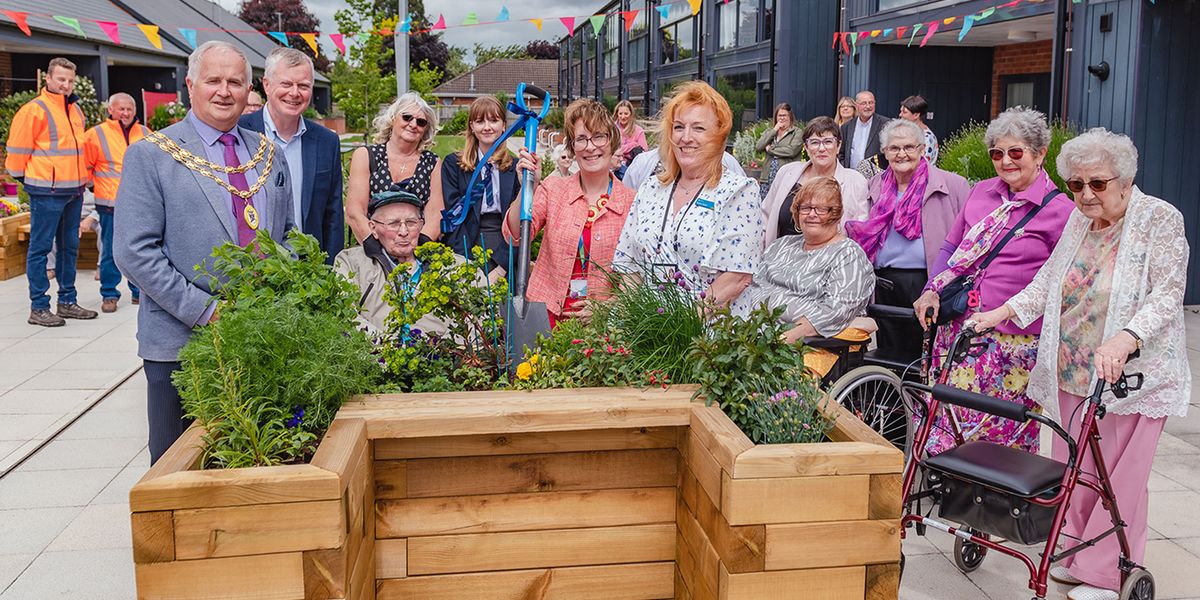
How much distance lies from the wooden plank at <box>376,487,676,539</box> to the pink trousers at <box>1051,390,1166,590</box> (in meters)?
1.67

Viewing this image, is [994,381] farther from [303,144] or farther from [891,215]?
[303,144]

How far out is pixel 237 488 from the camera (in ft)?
7.63

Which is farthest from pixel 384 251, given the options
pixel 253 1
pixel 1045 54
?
pixel 253 1

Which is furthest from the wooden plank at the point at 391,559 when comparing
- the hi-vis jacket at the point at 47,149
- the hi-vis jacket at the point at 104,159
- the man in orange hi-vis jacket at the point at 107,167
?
the hi-vis jacket at the point at 104,159

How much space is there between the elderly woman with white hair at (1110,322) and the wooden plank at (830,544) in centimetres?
103

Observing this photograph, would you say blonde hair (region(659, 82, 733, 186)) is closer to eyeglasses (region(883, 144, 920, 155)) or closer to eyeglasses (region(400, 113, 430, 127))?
eyeglasses (region(883, 144, 920, 155))

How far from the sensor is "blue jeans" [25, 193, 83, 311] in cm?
837

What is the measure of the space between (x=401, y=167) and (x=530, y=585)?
2.83 m

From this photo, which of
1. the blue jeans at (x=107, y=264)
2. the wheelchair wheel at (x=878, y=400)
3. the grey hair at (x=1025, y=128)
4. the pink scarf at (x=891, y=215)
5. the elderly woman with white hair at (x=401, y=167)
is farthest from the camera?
the blue jeans at (x=107, y=264)

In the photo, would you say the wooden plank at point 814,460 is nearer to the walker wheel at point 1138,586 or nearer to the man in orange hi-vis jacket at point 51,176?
the walker wheel at point 1138,586

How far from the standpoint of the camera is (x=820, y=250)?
4504 millimetres

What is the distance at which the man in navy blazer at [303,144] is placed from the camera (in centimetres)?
428

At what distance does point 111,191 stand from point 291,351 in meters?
7.36

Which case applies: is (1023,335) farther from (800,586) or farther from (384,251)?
(384,251)
